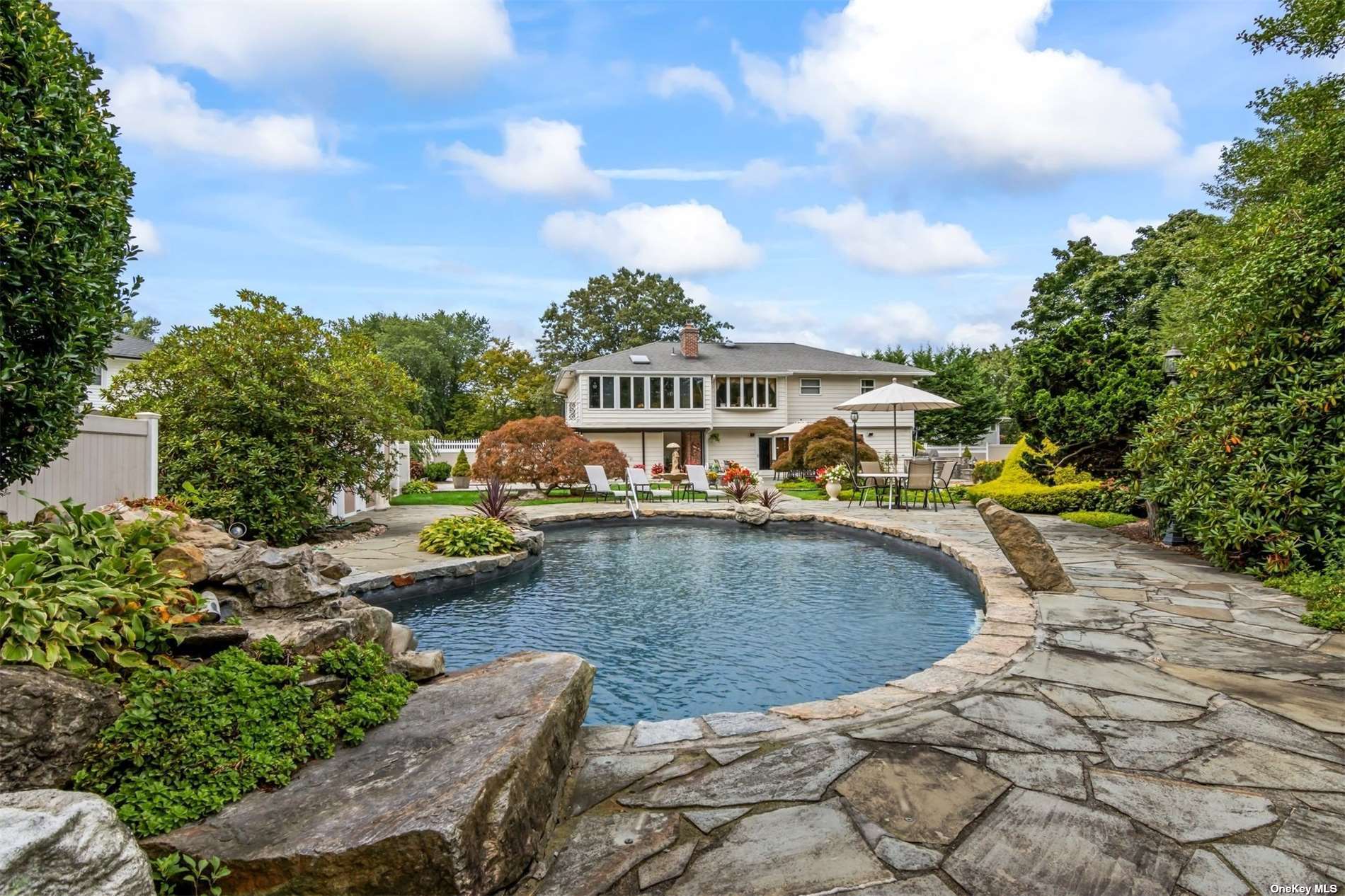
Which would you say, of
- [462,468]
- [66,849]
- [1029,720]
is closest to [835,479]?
[462,468]

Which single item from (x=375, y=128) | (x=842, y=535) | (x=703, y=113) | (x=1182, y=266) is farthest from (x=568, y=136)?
(x=1182, y=266)

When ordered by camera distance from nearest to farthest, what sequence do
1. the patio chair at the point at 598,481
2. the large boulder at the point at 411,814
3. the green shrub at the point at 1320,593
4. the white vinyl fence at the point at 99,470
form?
the large boulder at the point at 411,814, the green shrub at the point at 1320,593, the white vinyl fence at the point at 99,470, the patio chair at the point at 598,481

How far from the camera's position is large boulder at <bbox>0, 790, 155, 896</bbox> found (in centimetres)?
123

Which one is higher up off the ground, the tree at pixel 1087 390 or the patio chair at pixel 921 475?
the tree at pixel 1087 390

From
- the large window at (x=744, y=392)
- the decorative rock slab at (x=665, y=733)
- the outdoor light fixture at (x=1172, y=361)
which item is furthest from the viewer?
the large window at (x=744, y=392)

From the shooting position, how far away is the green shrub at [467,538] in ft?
25.9

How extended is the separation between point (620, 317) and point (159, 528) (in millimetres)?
36238

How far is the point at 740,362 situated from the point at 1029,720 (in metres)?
23.7

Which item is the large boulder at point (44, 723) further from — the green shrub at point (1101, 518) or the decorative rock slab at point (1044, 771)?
the green shrub at point (1101, 518)

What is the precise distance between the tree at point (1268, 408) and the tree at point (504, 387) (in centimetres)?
2756

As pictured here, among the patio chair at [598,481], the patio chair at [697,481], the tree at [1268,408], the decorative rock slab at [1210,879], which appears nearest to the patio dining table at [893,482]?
the patio chair at [697,481]

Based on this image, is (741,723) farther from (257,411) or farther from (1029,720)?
(257,411)

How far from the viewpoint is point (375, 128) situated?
10.4 m

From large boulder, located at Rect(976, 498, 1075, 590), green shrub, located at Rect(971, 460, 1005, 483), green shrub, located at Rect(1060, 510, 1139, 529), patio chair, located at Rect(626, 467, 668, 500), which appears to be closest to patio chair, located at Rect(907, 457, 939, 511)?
green shrub, located at Rect(1060, 510, 1139, 529)
